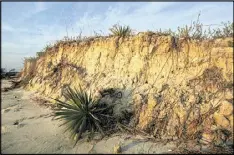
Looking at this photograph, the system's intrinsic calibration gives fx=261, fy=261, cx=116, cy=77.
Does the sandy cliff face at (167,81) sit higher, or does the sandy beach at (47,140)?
the sandy cliff face at (167,81)

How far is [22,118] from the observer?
28.6 feet

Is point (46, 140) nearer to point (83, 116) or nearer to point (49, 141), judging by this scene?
point (49, 141)

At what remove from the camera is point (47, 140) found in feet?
23.1

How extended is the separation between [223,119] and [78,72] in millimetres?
6026

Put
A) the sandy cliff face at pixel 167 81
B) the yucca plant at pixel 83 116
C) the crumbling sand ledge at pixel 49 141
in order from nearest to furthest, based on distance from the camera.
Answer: the crumbling sand ledge at pixel 49 141
the sandy cliff face at pixel 167 81
the yucca plant at pixel 83 116

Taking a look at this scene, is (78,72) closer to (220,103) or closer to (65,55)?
(65,55)

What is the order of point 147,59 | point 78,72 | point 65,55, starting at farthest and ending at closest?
point 65,55 → point 78,72 → point 147,59

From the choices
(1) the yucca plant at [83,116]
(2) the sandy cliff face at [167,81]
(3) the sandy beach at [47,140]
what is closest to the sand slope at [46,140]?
(3) the sandy beach at [47,140]

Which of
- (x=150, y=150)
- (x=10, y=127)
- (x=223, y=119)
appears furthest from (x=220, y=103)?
(x=10, y=127)

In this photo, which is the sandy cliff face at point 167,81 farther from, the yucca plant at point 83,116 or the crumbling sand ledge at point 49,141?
the yucca plant at point 83,116

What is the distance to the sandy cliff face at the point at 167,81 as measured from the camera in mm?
6750

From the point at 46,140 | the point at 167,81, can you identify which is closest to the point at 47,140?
the point at 46,140

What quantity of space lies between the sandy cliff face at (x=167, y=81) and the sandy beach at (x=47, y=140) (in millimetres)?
685

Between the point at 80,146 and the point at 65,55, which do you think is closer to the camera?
the point at 80,146
